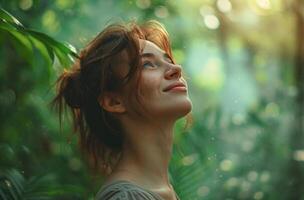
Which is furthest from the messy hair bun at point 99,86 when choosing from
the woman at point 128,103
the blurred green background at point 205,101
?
the blurred green background at point 205,101

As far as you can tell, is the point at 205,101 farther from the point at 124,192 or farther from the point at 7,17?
the point at 124,192

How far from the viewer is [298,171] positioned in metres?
3.87

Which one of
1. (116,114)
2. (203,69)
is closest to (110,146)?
(116,114)

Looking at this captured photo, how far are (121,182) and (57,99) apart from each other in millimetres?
317

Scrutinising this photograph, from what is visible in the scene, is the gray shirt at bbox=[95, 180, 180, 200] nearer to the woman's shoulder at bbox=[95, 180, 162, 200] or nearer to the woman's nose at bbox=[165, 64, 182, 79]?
the woman's shoulder at bbox=[95, 180, 162, 200]

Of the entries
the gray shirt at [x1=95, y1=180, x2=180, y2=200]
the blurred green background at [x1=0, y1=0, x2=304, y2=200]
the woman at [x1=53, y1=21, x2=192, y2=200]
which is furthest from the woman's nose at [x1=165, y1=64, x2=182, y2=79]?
the blurred green background at [x1=0, y1=0, x2=304, y2=200]

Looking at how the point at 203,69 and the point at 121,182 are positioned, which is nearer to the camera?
the point at 121,182

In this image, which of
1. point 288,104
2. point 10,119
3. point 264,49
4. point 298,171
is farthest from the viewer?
point 264,49

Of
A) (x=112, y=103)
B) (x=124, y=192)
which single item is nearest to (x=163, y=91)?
(x=112, y=103)

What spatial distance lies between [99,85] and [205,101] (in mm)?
2491

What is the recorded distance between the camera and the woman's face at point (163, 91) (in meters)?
1.53

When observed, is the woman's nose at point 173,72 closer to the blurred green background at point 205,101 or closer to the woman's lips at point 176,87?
the woman's lips at point 176,87

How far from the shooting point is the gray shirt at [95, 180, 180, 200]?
1.42 m

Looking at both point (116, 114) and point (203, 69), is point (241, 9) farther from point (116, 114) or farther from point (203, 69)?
point (116, 114)
